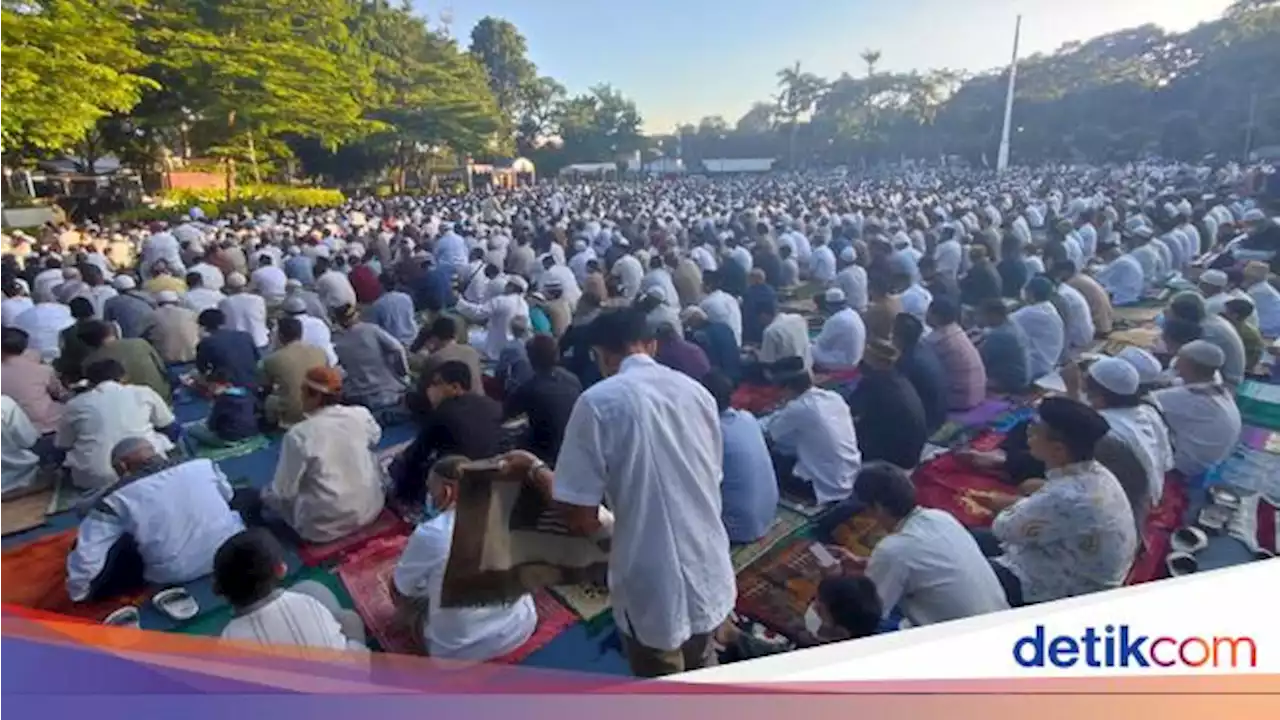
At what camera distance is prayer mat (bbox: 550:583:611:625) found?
2661 millimetres

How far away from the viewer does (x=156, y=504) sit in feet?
9.86

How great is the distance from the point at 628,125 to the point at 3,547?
3.50 meters

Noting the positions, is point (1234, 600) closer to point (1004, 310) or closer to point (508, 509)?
point (508, 509)

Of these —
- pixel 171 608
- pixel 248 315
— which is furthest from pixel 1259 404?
pixel 248 315

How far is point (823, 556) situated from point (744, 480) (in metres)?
0.44

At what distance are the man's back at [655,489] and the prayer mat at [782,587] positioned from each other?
818 millimetres

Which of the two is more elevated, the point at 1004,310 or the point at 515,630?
the point at 1004,310

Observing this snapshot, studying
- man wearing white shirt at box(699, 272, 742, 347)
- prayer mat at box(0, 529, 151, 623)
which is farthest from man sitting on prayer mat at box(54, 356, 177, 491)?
man wearing white shirt at box(699, 272, 742, 347)

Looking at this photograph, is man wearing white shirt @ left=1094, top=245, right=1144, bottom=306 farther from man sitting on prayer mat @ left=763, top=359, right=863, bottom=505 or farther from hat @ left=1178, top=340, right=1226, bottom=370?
man sitting on prayer mat @ left=763, top=359, right=863, bottom=505

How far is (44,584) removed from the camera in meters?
3.19

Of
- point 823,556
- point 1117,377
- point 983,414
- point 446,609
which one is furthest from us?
point 983,414

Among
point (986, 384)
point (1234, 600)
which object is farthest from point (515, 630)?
point (986, 384)

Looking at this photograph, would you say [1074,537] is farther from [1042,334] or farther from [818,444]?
[1042,334]

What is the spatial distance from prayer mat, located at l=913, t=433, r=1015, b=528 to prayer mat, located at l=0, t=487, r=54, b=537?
4.31 meters
